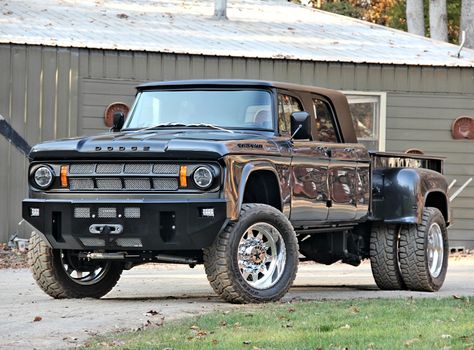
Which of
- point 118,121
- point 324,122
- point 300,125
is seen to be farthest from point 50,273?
point 324,122

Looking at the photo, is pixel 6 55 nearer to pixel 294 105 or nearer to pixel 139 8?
pixel 139 8

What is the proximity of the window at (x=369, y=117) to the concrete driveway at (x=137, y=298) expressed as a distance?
3.67 metres

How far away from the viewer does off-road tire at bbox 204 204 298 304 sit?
35.2 ft

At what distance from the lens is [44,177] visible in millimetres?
11281

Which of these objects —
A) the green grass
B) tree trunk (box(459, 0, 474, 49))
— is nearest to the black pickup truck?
the green grass

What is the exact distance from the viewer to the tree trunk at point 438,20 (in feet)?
107

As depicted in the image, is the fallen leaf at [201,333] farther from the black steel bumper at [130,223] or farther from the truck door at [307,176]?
the truck door at [307,176]

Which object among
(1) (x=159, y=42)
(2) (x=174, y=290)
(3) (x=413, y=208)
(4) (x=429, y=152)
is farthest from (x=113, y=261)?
(4) (x=429, y=152)

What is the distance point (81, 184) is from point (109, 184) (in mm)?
281

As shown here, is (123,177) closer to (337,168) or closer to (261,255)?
(261,255)

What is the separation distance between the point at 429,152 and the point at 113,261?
1092 centimetres

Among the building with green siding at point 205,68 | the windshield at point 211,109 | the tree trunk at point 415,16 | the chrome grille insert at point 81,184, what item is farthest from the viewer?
the tree trunk at point 415,16

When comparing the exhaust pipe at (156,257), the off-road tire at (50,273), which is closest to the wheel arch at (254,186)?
the exhaust pipe at (156,257)

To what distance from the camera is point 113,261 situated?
12055 millimetres
